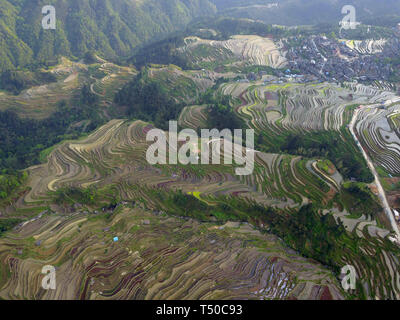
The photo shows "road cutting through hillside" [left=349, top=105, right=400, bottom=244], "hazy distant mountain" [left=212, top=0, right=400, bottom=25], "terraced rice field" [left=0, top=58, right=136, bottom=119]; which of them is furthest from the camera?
"hazy distant mountain" [left=212, top=0, right=400, bottom=25]

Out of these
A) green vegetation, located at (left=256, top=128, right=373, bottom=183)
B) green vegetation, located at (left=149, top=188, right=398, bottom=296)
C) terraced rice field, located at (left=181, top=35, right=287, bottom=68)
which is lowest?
green vegetation, located at (left=149, top=188, right=398, bottom=296)

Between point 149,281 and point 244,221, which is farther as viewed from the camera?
point 244,221

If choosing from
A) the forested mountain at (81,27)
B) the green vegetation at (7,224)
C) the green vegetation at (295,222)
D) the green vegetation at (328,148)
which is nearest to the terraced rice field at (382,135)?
the green vegetation at (328,148)

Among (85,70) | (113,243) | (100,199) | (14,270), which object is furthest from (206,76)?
(14,270)

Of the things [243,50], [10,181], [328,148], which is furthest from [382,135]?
[10,181]

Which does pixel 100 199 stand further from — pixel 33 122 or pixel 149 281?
pixel 33 122

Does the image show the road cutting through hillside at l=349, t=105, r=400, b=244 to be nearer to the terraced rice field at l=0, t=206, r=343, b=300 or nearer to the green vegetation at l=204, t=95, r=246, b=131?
the terraced rice field at l=0, t=206, r=343, b=300

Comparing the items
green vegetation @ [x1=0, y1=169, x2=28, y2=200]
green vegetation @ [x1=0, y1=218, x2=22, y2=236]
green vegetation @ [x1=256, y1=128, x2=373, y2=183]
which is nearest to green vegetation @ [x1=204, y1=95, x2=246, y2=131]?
green vegetation @ [x1=256, y1=128, x2=373, y2=183]

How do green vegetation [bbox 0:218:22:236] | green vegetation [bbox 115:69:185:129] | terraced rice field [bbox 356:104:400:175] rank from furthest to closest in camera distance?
green vegetation [bbox 115:69:185:129] < terraced rice field [bbox 356:104:400:175] < green vegetation [bbox 0:218:22:236]
